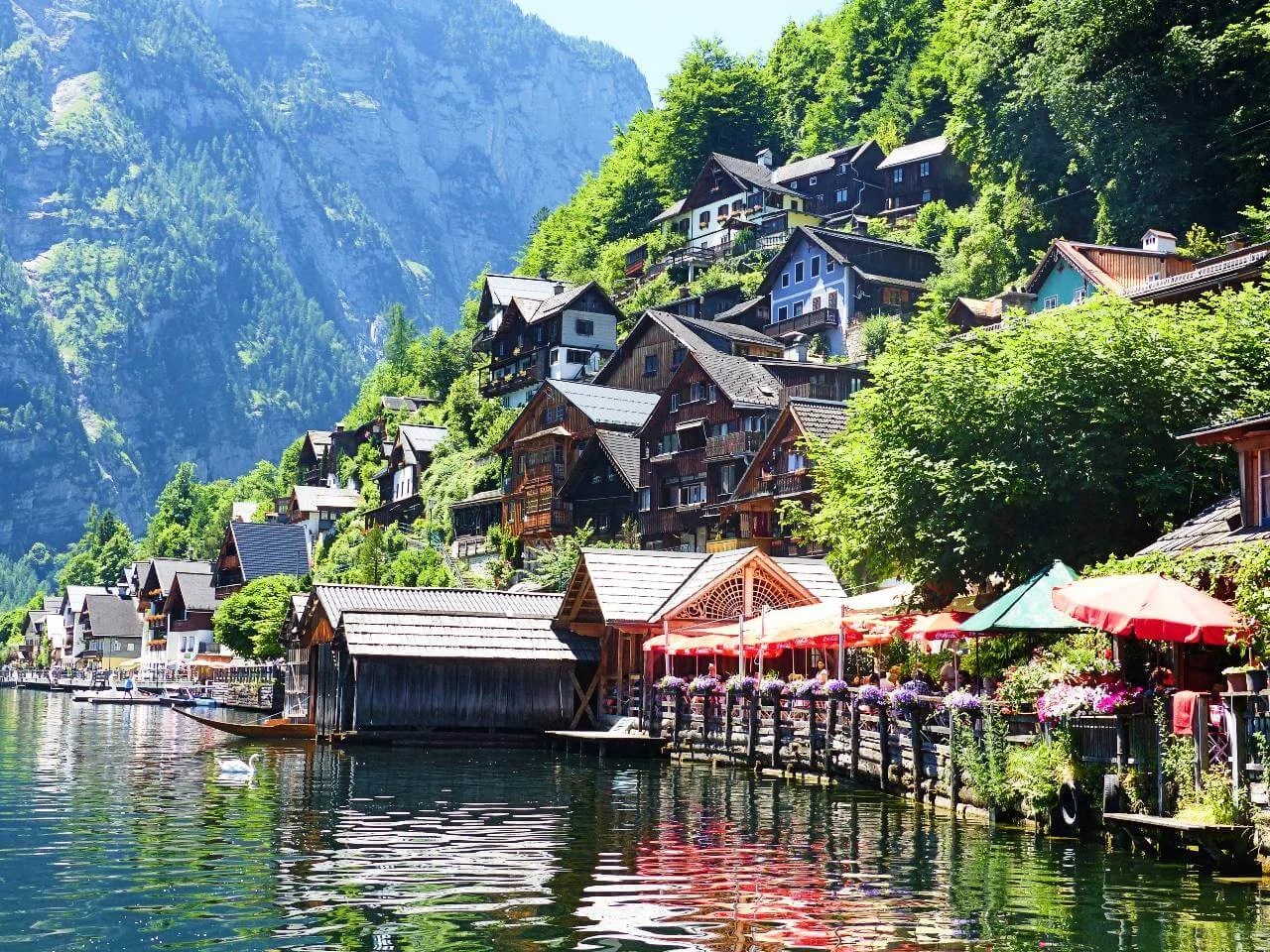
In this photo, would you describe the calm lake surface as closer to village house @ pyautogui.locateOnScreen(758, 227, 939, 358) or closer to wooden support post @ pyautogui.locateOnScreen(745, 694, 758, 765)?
wooden support post @ pyautogui.locateOnScreen(745, 694, 758, 765)

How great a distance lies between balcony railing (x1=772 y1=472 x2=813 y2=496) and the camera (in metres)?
72.0

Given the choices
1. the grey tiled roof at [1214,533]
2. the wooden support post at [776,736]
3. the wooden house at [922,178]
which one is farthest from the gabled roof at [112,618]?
the grey tiled roof at [1214,533]

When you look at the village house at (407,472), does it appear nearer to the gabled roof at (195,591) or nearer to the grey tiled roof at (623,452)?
the gabled roof at (195,591)

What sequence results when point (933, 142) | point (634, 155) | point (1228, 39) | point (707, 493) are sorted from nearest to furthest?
point (1228, 39), point (707, 493), point (933, 142), point (634, 155)

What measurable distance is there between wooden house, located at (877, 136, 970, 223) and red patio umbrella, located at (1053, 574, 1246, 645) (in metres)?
92.0

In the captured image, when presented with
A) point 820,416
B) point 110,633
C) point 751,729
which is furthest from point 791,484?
point 110,633

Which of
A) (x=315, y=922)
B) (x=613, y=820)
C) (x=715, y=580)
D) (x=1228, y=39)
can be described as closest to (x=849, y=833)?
(x=613, y=820)

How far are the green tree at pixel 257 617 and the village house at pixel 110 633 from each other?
156 ft

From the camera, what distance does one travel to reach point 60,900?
66.4 feet

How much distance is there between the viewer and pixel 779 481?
74.1 meters

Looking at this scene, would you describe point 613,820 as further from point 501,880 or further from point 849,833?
point 501,880

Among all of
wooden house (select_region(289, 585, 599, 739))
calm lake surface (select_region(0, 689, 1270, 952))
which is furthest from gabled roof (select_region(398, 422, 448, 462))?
calm lake surface (select_region(0, 689, 1270, 952))

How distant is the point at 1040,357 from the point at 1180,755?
54.3 feet

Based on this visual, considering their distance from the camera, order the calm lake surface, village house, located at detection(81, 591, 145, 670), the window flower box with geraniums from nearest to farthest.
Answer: the calm lake surface < the window flower box with geraniums < village house, located at detection(81, 591, 145, 670)
